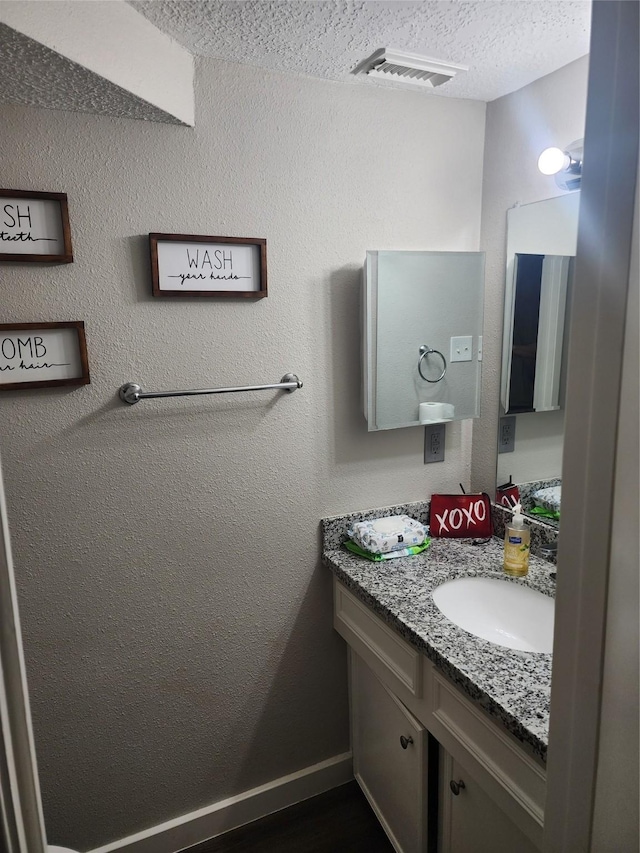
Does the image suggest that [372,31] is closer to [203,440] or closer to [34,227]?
A: [34,227]

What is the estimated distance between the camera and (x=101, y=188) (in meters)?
1.33

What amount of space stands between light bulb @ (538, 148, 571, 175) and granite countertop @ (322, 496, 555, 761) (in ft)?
3.45

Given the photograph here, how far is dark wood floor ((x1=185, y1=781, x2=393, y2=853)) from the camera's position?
1.67 meters

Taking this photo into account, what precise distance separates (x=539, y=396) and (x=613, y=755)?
117cm

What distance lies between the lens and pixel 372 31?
1.26 m

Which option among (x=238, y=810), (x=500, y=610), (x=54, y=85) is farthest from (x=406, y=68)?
(x=238, y=810)

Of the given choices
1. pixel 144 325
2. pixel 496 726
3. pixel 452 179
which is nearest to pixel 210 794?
pixel 496 726

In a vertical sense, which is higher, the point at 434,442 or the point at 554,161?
the point at 554,161

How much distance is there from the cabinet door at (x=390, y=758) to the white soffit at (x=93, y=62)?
5.27 feet

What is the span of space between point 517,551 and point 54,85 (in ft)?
5.15

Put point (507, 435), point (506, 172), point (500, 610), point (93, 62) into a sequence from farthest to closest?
point (507, 435), point (506, 172), point (500, 610), point (93, 62)

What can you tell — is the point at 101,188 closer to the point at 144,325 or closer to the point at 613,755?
the point at 144,325

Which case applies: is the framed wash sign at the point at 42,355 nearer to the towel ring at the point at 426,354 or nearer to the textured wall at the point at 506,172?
the towel ring at the point at 426,354

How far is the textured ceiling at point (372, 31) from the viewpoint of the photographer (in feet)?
3.80
